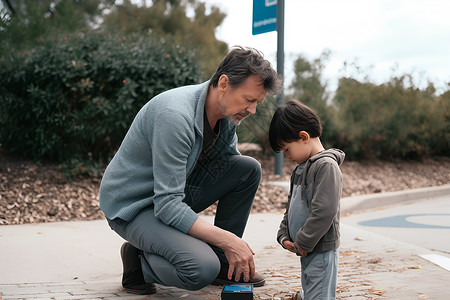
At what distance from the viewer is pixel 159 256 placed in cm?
284

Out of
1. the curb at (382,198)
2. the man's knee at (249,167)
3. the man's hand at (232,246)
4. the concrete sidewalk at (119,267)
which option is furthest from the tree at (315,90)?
the man's hand at (232,246)

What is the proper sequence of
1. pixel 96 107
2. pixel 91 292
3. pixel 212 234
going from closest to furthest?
pixel 212 234 → pixel 91 292 → pixel 96 107

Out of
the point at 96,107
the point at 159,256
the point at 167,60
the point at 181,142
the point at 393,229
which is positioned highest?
the point at 167,60

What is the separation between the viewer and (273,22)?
817 centimetres

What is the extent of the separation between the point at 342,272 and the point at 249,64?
165 centimetres

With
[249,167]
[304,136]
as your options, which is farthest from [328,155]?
[249,167]

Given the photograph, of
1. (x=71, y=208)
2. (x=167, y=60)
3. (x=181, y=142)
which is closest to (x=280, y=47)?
(x=167, y=60)

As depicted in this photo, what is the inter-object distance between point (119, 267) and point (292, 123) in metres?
1.78

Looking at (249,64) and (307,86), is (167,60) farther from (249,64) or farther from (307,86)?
(307,86)

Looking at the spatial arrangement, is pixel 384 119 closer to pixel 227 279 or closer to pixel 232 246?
pixel 227 279

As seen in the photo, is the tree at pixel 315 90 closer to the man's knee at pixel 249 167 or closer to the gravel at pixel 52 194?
the gravel at pixel 52 194

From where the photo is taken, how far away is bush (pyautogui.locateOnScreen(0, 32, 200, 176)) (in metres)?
6.35

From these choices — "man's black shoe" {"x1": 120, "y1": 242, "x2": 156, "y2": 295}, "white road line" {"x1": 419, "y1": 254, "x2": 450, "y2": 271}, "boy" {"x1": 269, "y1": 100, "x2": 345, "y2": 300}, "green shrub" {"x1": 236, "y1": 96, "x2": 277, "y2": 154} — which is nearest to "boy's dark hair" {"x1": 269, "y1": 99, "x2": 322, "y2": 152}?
"boy" {"x1": 269, "y1": 100, "x2": 345, "y2": 300}

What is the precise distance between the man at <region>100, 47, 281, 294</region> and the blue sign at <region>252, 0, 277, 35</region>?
5.25 meters
